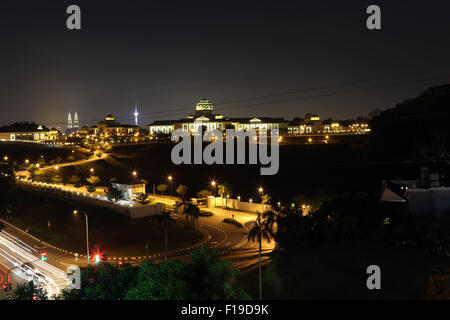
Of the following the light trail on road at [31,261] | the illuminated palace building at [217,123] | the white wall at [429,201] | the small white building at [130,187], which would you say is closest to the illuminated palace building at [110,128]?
A: the illuminated palace building at [217,123]

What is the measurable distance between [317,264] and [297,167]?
54.6 meters

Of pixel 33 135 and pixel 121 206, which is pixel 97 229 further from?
pixel 33 135

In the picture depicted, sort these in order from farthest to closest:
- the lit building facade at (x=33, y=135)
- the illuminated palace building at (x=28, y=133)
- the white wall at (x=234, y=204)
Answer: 1. the illuminated palace building at (x=28, y=133)
2. the lit building facade at (x=33, y=135)
3. the white wall at (x=234, y=204)

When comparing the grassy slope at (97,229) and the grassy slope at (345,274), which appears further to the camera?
the grassy slope at (97,229)

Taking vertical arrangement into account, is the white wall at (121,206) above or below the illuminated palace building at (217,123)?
below

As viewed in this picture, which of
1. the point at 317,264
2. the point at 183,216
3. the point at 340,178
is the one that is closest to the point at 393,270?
the point at 317,264

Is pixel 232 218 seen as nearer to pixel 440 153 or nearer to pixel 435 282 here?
pixel 435 282

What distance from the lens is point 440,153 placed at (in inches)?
2085

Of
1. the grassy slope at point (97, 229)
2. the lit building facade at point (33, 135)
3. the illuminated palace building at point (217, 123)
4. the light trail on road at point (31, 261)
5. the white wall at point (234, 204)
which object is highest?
the illuminated palace building at point (217, 123)

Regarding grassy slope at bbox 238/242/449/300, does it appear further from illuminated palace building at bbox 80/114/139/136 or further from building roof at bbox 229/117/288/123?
illuminated palace building at bbox 80/114/139/136

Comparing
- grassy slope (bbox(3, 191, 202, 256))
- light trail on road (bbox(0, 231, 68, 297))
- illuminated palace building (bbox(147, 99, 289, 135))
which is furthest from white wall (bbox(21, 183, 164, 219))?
illuminated palace building (bbox(147, 99, 289, 135))

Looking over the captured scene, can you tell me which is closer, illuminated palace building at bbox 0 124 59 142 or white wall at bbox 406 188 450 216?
white wall at bbox 406 188 450 216

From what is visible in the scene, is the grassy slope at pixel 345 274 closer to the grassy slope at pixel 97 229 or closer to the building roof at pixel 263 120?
the grassy slope at pixel 97 229

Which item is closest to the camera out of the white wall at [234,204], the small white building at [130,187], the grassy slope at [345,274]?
the grassy slope at [345,274]
